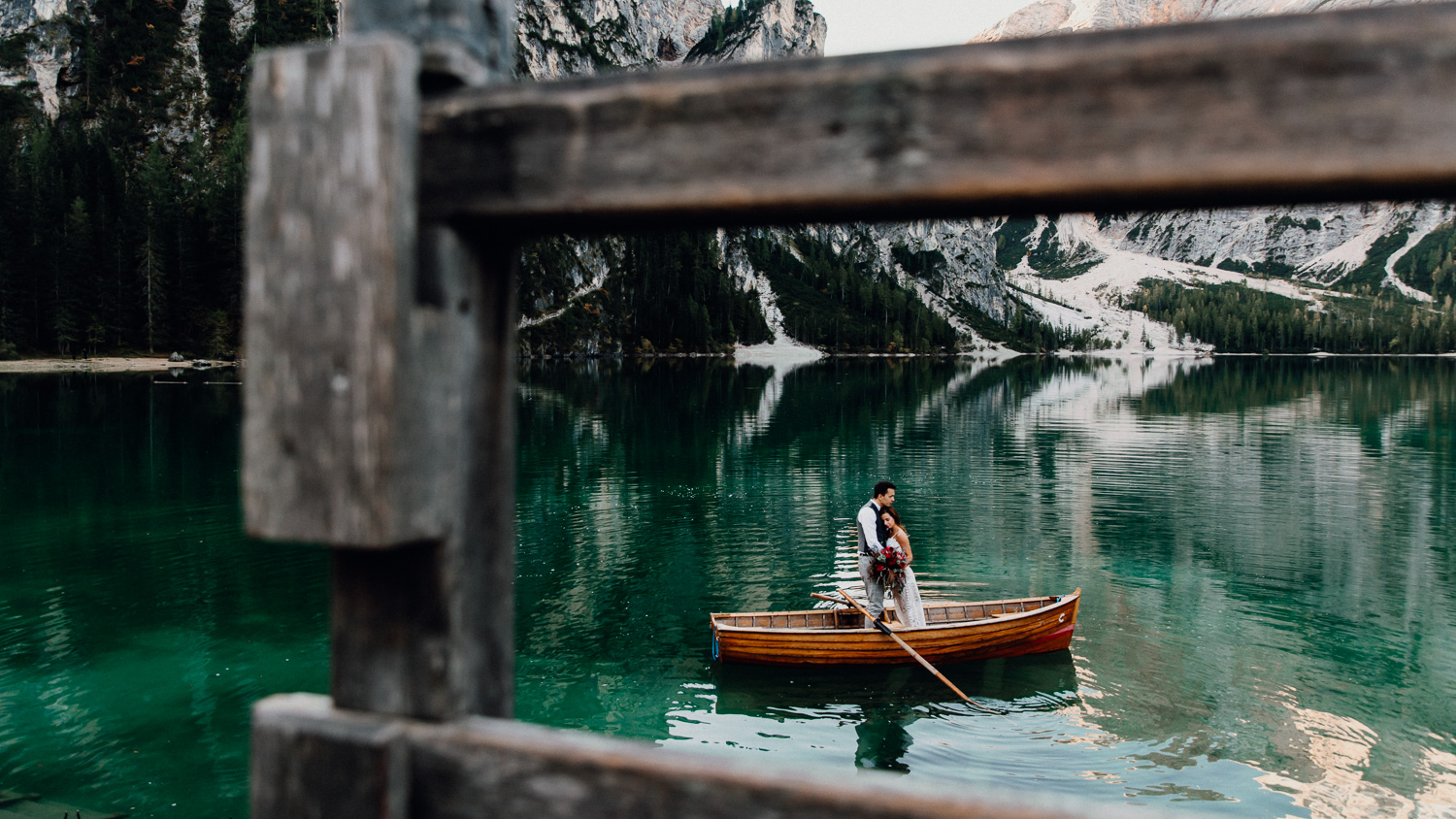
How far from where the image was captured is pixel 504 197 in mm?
1982

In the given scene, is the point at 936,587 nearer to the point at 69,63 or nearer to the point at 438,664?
the point at 438,664

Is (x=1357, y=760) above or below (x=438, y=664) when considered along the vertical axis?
below

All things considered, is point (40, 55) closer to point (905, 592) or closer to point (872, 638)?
point (905, 592)

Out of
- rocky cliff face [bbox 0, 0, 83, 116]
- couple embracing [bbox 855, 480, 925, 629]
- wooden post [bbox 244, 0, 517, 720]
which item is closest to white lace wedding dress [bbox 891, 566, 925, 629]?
couple embracing [bbox 855, 480, 925, 629]

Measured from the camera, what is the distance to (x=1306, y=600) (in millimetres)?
18000

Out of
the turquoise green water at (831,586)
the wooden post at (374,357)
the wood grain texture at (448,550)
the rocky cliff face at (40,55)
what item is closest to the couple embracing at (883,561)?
the turquoise green water at (831,586)

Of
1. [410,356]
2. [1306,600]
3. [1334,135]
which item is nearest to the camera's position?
[1334,135]

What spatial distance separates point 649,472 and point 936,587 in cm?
1658

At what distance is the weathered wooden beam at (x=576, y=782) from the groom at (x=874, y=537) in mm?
12002

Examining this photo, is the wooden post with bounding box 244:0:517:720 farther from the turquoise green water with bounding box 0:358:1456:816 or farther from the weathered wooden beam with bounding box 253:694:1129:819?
the turquoise green water with bounding box 0:358:1456:816

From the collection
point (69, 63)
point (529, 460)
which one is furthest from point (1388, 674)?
point (69, 63)

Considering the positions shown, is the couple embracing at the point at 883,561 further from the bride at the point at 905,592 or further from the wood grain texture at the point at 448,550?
the wood grain texture at the point at 448,550

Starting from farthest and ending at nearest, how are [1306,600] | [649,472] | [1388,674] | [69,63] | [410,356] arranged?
[69,63] → [649,472] → [1306,600] → [1388,674] → [410,356]

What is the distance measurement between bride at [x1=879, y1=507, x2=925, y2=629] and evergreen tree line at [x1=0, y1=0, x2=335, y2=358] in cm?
10008
